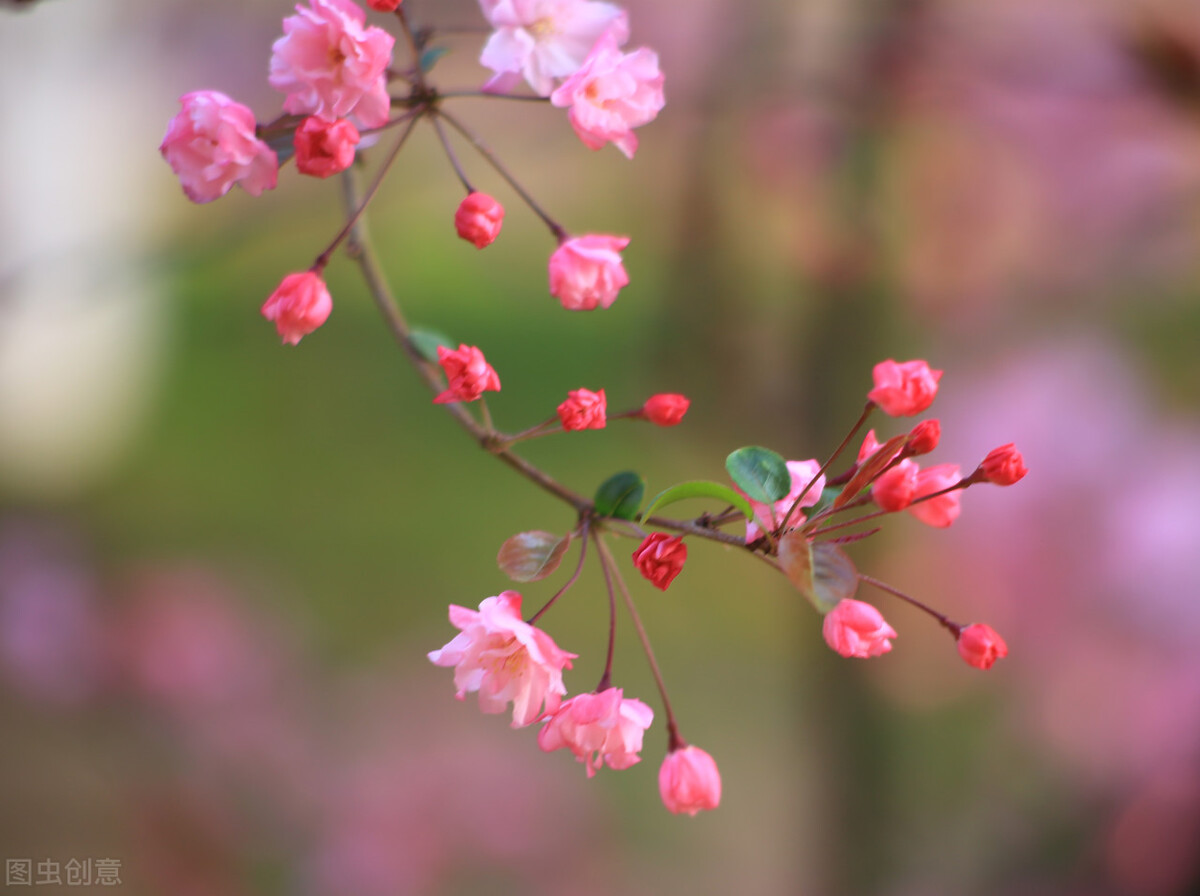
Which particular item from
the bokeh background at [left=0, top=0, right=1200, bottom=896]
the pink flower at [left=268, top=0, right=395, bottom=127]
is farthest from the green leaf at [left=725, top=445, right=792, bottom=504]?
the bokeh background at [left=0, top=0, right=1200, bottom=896]

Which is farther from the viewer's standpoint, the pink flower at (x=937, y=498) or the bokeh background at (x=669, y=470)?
the bokeh background at (x=669, y=470)

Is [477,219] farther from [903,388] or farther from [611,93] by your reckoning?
[903,388]

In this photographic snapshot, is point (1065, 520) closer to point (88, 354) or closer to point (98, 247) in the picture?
point (98, 247)

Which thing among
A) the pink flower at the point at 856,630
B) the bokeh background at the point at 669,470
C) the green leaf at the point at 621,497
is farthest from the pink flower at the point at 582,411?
the bokeh background at the point at 669,470

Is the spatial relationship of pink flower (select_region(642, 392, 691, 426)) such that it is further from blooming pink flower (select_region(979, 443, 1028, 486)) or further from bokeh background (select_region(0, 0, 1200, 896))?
Result: bokeh background (select_region(0, 0, 1200, 896))

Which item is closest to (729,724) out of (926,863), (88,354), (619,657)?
(619,657)

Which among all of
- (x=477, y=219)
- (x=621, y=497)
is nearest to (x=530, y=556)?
(x=621, y=497)

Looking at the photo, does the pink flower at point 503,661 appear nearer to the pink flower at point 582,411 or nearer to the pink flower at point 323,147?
the pink flower at point 582,411
